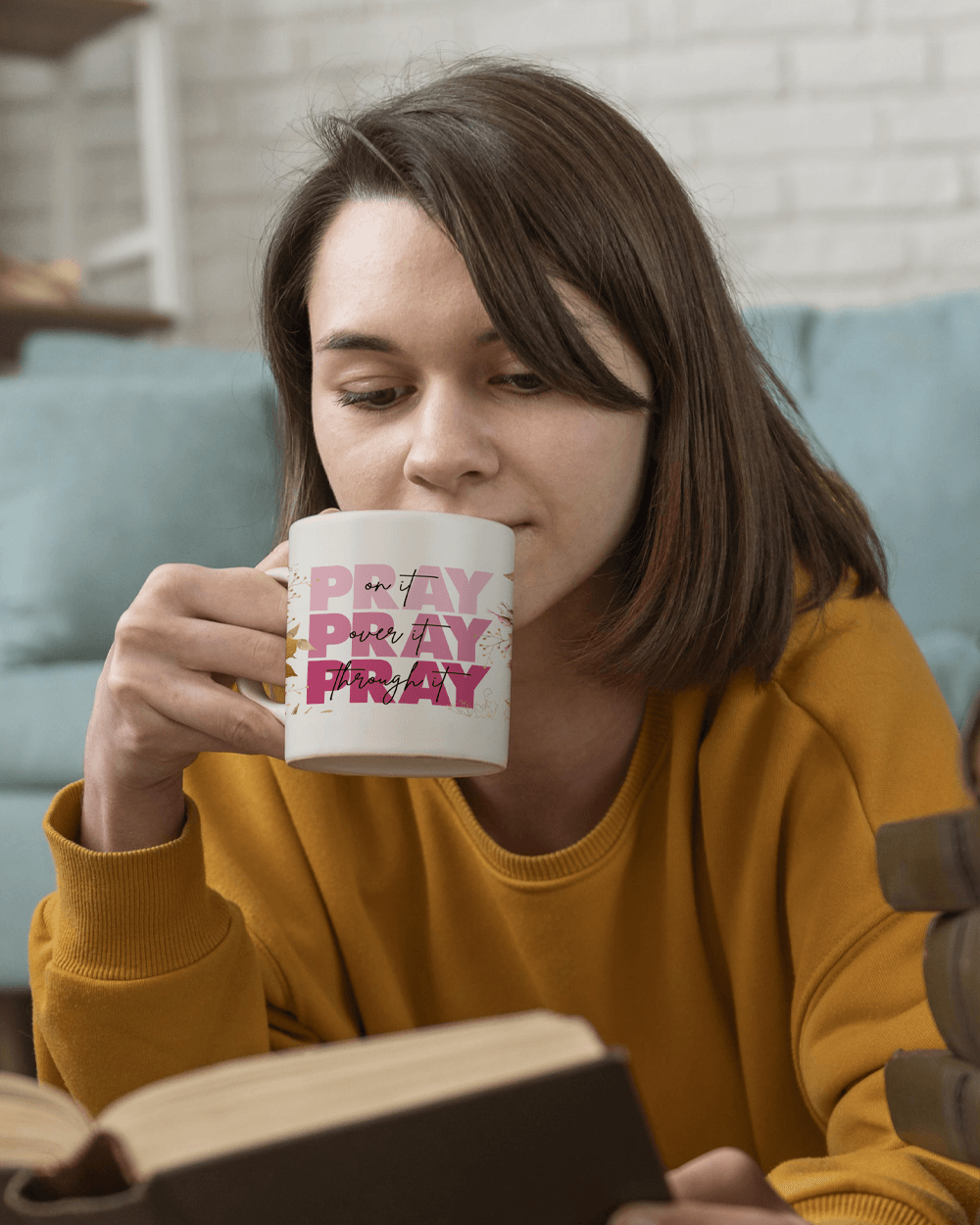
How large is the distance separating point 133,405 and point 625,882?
135 centimetres

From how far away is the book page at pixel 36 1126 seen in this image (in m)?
0.35

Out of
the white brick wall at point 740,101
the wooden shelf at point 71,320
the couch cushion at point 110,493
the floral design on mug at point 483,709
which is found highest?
the white brick wall at point 740,101

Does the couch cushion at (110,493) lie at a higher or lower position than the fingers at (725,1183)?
higher

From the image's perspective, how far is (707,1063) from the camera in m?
0.86

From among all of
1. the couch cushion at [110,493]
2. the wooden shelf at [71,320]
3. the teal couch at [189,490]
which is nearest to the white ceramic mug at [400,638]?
the teal couch at [189,490]

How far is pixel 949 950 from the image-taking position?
0.39 meters

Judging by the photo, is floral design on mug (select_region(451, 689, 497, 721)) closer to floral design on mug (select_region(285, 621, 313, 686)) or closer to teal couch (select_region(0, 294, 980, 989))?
floral design on mug (select_region(285, 621, 313, 686))

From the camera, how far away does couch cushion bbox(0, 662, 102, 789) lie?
5.22ft

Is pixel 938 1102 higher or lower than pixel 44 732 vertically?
lower

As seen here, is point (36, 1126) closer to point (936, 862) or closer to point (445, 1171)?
point (445, 1171)

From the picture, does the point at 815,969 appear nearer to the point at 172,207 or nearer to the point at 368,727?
the point at 368,727

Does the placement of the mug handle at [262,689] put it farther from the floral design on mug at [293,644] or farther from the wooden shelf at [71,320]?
the wooden shelf at [71,320]

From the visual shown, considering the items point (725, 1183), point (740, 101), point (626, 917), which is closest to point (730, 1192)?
point (725, 1183)

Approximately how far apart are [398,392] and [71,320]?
2.36 metres
